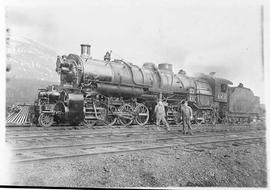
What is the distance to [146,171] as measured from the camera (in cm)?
368

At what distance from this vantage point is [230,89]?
385 inches

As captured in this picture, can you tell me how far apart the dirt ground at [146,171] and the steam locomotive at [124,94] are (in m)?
2.24

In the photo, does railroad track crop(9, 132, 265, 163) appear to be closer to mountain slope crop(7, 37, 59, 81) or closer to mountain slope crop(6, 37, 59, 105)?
mountain slope crop(6, 37, 59, 105)

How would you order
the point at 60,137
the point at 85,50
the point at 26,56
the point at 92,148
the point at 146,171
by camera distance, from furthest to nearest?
the point at 85,50
the point at 26,56
the point at 60,137
the point at 92,148
the point at 146,171

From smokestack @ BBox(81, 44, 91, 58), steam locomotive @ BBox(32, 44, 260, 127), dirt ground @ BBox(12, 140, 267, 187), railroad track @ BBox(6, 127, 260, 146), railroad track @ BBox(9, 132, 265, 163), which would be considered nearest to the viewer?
dirt ground @ BBox(12, 140, 267, 187)

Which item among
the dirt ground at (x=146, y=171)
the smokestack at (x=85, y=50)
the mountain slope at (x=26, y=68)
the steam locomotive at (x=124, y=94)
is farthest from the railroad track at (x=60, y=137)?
the smokestack at (x=85, y=50)

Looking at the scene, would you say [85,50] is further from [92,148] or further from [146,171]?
[146,171]

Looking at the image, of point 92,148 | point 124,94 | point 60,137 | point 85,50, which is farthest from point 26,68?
point 124,94

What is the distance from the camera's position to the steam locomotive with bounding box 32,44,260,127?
263 inches

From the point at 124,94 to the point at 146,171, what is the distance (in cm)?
408

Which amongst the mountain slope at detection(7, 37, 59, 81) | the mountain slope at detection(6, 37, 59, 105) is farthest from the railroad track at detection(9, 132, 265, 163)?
the mountain slope at detection(7, 37, 59, 81)

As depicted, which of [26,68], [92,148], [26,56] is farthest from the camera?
[26,68]

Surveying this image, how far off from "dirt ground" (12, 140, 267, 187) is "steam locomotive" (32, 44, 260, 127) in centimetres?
224

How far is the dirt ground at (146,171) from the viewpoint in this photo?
11.3ft
